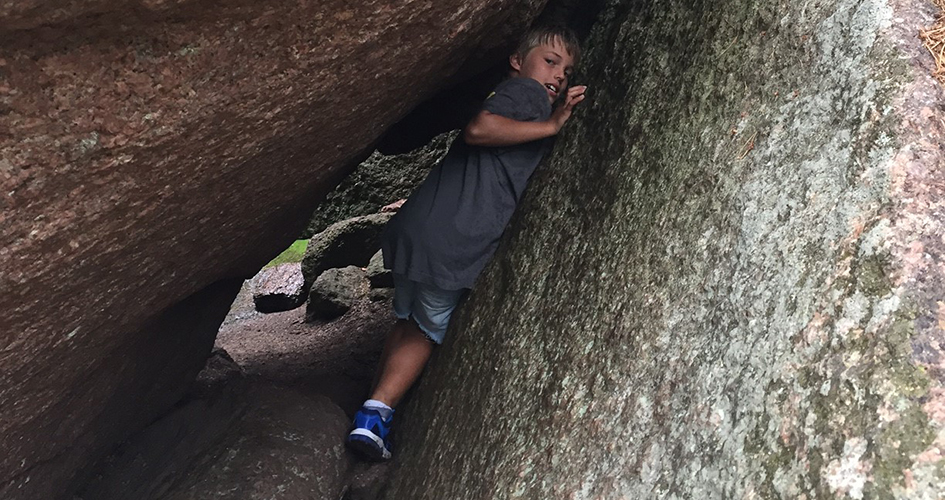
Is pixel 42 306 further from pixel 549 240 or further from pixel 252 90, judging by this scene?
pixel 549 240

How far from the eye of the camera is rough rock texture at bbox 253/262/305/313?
8.51m

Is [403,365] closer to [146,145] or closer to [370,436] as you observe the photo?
[370,436]

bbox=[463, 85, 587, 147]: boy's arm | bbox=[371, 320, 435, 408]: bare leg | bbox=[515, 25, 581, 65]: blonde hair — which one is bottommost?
bbox=[371, 320, 435, 408]: bare leg

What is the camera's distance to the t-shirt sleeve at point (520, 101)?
12.4 ft

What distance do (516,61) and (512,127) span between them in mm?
627

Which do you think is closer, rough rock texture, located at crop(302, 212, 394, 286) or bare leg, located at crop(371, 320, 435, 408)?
bare leg, located at crop(371, 320, 435, 408)

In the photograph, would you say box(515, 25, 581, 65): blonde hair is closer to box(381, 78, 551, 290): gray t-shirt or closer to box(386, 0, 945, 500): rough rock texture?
box(381, 78, 551, 290): gray t-shirt

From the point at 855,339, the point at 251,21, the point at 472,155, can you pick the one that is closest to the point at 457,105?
the point at 472,155

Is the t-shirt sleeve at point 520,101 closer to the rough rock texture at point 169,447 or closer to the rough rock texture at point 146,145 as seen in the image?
the rough rock texture at point 146,145

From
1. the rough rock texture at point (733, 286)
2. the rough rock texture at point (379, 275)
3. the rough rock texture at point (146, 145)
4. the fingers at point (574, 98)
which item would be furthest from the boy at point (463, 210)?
the rough rock texture at point (379, 275)

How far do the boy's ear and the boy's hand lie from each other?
608 mm

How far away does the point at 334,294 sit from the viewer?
7062mm

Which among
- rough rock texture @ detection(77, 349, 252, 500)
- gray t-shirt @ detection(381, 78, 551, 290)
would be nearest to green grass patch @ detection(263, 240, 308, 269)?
rough rock texture @ detection(77, 349, 252, 500)

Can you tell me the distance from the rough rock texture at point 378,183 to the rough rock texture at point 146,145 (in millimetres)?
3715
